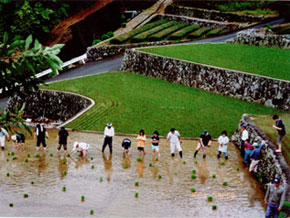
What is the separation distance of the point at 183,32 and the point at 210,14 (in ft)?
17.7

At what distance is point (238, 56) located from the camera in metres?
38.6

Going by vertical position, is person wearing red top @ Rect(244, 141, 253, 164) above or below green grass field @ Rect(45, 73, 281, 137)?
above

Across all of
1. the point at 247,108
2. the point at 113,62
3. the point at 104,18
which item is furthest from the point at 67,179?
the point at 104,18

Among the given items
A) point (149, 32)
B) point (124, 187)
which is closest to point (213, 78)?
point (149, 32)

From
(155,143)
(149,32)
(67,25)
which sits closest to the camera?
(155,143)

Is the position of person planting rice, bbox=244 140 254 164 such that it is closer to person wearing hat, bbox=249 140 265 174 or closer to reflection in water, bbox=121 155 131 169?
person wearing hat, bbox=249 140 265 174

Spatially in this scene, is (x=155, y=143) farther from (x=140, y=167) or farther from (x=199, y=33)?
(x=199, y=33)

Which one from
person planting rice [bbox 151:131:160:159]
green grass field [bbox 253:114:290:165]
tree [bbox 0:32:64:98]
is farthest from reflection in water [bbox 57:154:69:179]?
tree [bbox 0:32:64:98]

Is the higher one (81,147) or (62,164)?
(81,147)

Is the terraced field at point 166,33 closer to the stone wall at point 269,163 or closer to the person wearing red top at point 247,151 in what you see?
the stone wall at point 269,163

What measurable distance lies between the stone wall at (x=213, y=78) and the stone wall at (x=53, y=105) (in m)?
7.35

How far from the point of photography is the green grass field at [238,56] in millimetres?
35094

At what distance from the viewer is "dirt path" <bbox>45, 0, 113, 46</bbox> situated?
166ft

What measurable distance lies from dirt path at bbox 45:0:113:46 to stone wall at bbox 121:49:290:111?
36.7 ft
